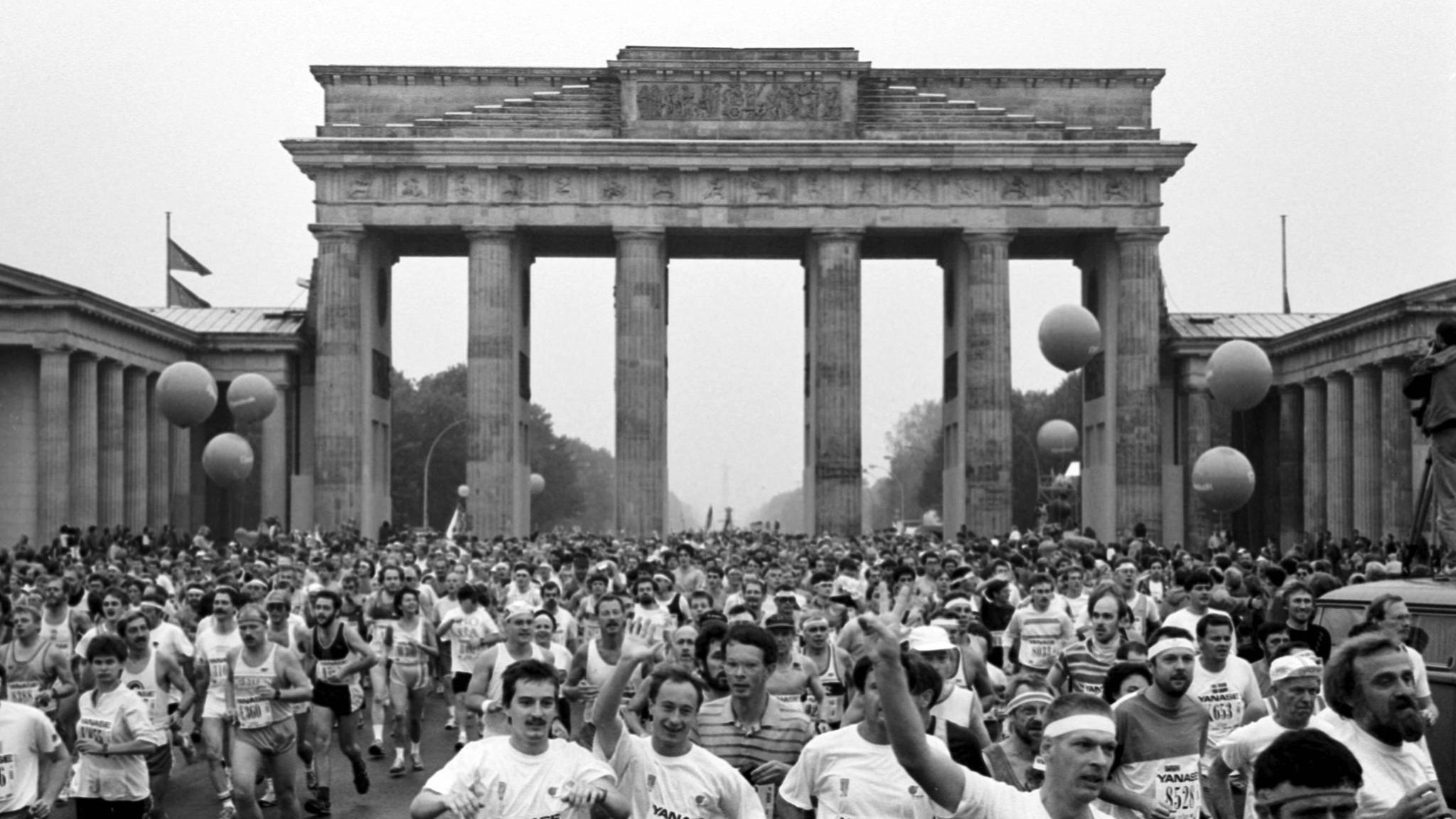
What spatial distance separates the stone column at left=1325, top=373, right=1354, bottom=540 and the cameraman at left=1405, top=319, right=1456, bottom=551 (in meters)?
48.4

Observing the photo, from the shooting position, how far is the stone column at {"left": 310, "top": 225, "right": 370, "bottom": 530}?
67062 millimetres

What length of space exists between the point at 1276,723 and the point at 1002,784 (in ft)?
11.5

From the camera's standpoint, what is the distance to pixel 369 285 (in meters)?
70.5

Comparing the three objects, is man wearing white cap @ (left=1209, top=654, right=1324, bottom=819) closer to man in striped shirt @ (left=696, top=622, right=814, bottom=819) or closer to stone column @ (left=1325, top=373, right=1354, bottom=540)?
man in striped shirt @ (left=696, top=622, right=814, bottom=819)

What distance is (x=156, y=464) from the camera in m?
67.6

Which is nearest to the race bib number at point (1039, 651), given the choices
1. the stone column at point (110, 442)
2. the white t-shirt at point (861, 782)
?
the white t-shirt at point (861, 782)

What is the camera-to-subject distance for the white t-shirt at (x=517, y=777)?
821 cm

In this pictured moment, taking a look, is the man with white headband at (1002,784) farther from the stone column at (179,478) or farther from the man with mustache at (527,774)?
the stone column at (179,478)

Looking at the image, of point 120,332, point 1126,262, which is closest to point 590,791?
point 120,332

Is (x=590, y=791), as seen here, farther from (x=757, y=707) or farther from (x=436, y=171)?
(x=436, y=171)

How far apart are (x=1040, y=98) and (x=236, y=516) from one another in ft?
117

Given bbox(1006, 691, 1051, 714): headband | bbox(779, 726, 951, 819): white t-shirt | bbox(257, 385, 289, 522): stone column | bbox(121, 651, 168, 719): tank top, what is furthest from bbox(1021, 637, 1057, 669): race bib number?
bbox(257, 385, 289, 522): stone column

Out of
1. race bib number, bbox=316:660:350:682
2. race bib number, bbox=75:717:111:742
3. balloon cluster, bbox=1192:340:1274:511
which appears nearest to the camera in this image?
race bib number, bbox=75:717:111:742

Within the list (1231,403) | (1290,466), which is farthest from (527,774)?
(1290,466)
